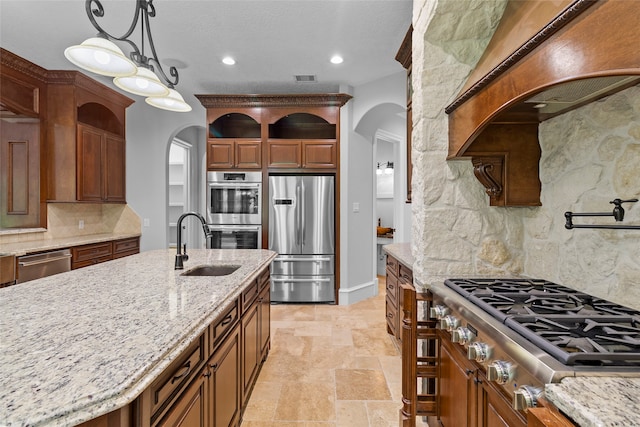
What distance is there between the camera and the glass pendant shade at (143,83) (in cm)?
198

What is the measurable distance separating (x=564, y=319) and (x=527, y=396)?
0.35 m

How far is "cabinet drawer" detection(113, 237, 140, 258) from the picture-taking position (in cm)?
411

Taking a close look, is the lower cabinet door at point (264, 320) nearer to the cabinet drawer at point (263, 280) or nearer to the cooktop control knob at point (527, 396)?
the cabinet drawer at point (263, 280)

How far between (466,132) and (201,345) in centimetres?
149

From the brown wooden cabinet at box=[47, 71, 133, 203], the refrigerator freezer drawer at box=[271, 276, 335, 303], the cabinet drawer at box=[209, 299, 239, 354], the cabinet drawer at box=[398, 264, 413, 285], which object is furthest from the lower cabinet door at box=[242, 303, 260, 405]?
the brown wooden cabinet at box=[47, 71, 133, 203]

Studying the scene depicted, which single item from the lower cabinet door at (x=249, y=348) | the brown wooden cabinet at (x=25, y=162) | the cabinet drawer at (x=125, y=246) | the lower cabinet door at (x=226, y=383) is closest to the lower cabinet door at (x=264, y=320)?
the lower cabinet door at (x=249, y=348)

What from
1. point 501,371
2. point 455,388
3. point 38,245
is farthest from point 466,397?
point 38,245

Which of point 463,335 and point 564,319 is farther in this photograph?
point 463,335

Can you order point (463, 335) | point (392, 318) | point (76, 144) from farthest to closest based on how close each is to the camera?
1. point (76, 144)
2. point (392, 318)
3. point (463, 335)

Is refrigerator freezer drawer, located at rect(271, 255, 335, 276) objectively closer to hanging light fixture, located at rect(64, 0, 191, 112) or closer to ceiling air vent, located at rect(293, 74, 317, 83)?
ceiling air vent, located at rect(293, 74, 317, 83)

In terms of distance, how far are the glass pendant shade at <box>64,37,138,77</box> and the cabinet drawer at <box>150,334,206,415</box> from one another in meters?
1.50

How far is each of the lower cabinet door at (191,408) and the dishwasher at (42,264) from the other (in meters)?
2.76

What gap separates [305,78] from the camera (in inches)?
159

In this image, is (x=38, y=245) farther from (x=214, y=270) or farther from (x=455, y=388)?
(x=455, y=388)
